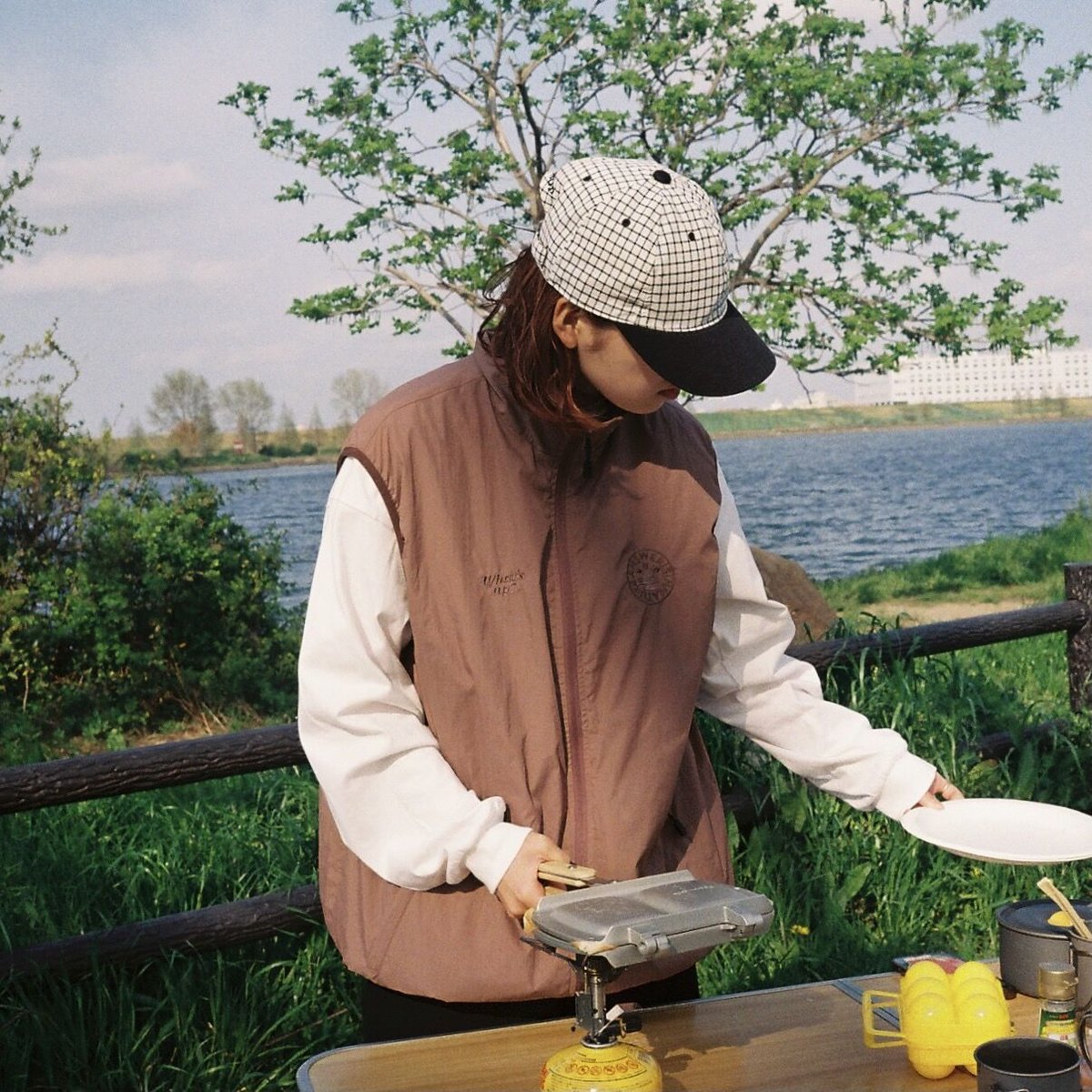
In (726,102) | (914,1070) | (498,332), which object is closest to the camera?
(914,1070)

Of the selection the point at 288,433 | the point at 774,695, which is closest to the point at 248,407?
the point at 288,433

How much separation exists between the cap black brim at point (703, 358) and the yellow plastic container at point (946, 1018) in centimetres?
73

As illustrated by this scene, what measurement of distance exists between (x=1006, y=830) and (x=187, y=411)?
13.7m

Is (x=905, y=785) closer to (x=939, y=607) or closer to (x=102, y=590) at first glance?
(x=102, y=590)

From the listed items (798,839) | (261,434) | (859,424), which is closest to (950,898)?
(798,839)

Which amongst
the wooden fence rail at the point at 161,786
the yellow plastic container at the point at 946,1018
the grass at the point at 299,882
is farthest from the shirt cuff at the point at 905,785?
the grass at the point at 299,882

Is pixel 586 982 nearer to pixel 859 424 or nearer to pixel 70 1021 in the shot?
pixel 70 1021

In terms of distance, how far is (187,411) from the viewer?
1470 cm

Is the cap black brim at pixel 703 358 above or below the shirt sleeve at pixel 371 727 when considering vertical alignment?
above

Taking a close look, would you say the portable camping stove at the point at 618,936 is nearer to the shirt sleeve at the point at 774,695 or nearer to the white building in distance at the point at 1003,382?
the shirt sleeve at the point at 774,695

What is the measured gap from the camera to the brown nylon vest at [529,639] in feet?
5.73

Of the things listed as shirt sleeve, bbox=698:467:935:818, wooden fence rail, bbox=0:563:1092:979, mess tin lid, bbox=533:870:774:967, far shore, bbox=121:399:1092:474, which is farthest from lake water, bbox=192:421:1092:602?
mess tin lid, bbox=533:870:774:967

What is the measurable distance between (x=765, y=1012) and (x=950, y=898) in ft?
7.59

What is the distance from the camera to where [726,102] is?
38.5ft
